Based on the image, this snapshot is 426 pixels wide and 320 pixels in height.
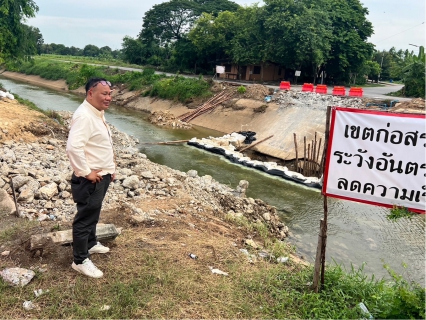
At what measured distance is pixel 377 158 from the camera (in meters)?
3.45

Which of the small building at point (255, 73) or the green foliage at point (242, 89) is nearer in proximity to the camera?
the green foliage at point (242, 89)

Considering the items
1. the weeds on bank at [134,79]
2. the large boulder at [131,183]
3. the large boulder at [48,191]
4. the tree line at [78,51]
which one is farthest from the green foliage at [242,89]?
the tree line at [78,51]

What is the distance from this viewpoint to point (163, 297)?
3539 millimetres

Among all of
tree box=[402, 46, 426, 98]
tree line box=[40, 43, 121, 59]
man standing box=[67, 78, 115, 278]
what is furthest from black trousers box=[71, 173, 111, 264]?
tree line box=[40, 43, 121, 59]

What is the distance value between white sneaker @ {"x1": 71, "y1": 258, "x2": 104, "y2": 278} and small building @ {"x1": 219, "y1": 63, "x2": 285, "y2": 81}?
97.8ft

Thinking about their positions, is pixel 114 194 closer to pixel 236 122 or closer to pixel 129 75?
pixel 236 122

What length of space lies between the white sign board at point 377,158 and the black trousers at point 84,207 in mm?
2378

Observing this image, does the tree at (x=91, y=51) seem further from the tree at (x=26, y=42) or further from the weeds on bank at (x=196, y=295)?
the weeds on bank at (x=196, y=295)

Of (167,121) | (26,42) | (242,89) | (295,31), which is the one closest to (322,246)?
(167,121)

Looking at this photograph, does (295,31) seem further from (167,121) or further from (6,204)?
(6,204)

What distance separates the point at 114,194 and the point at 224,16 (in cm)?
2980

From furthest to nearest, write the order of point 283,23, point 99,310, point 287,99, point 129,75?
1. point 129,75
2. point 283,23
3. point 287,99
4. point 99,310

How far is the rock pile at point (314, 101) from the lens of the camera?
20297 mm

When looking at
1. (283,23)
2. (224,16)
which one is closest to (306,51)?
(283,23)
